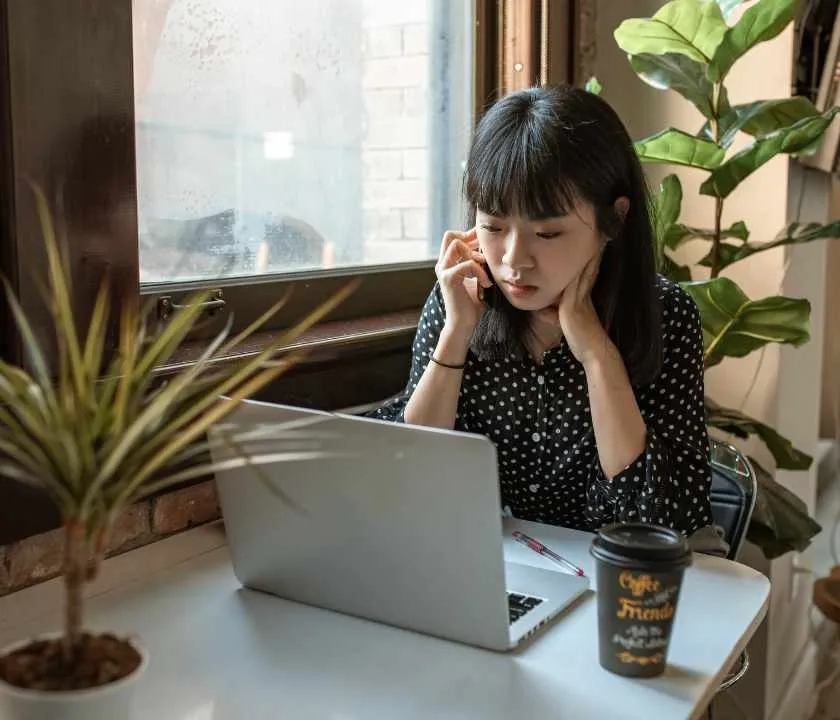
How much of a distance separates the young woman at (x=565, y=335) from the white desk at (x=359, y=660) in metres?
0.24

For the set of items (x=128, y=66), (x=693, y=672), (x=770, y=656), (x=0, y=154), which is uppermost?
(x=128, y=66)

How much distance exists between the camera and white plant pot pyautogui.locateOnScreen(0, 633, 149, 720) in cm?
67

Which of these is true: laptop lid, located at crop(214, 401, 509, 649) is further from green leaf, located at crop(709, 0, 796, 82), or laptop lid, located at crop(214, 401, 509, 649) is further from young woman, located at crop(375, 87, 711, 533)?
green leaf, located at crop(709, 0, 796, 82)

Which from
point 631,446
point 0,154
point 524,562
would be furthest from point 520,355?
point 0,154

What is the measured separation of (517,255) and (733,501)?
48 centimetres

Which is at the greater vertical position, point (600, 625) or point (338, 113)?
point (338, 113)

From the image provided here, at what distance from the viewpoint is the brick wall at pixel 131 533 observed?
1.15 meters

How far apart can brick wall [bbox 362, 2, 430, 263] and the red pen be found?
76cm

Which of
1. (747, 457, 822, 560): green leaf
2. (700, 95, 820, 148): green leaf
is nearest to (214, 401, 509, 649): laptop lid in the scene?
(747, 457, 822, 560): green leaf

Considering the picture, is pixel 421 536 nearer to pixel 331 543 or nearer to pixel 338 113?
pixel 331 543

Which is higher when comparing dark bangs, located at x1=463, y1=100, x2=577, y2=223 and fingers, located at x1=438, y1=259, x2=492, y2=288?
dark bangs, located at x1=463, y1=100, x2=577, y2=223

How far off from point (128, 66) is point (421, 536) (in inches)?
26.3

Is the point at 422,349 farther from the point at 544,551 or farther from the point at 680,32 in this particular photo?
the point at 680,32

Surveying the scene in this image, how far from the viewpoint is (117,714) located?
0.70 metres
